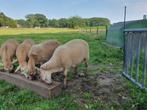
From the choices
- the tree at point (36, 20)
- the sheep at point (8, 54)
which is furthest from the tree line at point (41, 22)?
the sheep at point (8, 54)

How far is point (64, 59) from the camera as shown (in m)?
4.89

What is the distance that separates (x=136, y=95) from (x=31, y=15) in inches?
3723

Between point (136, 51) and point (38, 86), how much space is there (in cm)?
207

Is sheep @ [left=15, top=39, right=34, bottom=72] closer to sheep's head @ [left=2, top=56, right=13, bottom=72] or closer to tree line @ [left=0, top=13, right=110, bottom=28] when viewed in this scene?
sheep's head @ [left=2, top=56, right=13, bottom=72]

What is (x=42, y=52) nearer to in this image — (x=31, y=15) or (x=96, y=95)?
(x=96, y=95)

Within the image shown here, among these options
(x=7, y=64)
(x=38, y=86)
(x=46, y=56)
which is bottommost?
(x=38, y=86)

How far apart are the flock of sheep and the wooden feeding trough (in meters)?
0.14

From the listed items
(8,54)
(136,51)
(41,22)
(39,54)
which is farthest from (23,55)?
(41,22)

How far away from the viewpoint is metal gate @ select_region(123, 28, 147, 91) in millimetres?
4355

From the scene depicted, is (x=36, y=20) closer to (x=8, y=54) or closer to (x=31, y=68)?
(x=8, y=54)

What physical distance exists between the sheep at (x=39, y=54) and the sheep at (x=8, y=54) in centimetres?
75

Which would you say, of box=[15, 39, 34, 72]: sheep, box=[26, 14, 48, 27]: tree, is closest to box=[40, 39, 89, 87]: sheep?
box=[15, 39, 34, 72]: sheep

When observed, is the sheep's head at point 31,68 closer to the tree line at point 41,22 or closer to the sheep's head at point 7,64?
the sheep's head at point 7,64

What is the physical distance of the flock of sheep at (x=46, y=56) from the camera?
15.6 ft
